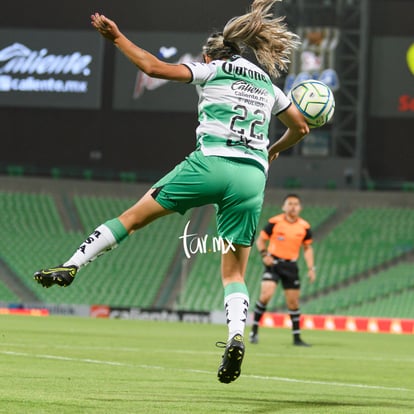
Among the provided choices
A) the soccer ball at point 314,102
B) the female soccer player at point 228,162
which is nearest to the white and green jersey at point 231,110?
the female soccer player at point 228,162

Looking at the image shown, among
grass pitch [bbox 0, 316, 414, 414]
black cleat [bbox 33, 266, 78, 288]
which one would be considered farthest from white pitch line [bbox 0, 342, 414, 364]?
black cleat [bbox 33, 266, 78, 288]

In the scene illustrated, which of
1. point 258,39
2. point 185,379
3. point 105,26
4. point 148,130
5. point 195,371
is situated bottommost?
point 185,379

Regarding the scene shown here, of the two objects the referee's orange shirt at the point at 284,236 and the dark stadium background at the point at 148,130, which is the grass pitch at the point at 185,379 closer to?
the referee's orange shirt at the point at 284,236

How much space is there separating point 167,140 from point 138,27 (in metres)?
4.06

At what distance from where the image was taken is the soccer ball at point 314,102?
27.9 feet

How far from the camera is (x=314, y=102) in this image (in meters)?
8.52

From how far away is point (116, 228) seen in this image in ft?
24.3

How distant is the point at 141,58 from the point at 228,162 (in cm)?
95

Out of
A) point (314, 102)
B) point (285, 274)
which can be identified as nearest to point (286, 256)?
point (285, 274)

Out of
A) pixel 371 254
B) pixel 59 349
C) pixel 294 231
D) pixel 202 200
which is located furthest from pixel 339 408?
pixel 371 254

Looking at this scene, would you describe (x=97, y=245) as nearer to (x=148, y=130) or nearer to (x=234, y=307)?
(x=234, y=307)

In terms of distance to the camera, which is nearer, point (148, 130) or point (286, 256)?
point (286, 256)

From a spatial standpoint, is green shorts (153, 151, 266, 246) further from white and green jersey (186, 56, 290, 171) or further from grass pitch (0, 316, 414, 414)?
grass pitch (0, 316, 414, 414)

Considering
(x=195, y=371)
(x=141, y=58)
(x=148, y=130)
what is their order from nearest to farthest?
(x=141, y=58)
(x=195, y=371)
(x=148, y=130)
